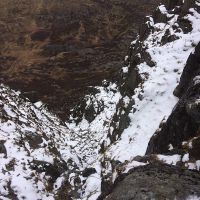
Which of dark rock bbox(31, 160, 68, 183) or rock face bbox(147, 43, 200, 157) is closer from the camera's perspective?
rock face bbox(147, 43, 200, 157)

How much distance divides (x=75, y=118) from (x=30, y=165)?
896 centimetres

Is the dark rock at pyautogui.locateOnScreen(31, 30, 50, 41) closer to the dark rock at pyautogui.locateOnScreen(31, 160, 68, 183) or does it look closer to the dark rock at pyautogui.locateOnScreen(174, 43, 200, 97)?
the dark rock at pyautogui.locateOnScreen(31, 160, 68, 183)

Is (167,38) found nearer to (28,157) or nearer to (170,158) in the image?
(28,157)

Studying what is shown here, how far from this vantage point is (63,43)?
39.8m

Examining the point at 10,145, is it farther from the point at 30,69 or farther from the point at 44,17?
the point at 44,17

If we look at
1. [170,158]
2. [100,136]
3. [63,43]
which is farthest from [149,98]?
[63,43]

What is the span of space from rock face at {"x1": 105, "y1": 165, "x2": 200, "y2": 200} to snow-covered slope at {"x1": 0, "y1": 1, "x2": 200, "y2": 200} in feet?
2.22

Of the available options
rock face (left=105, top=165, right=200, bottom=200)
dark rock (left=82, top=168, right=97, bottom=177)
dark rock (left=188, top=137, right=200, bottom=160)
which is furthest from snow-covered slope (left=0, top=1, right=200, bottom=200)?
rock face (left=105, top=165, right=200, bottom=200)

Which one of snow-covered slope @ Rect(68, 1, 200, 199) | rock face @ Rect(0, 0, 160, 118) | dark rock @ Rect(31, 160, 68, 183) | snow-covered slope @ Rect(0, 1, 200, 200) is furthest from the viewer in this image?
rock face @ Rect(0, 0, 160, 118)

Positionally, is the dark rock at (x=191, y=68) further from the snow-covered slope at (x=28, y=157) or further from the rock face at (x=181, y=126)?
the snow-covered slope at (x=28, y=157)

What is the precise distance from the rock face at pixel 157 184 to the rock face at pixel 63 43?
14383 millimetres

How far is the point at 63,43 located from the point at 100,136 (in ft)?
91.8

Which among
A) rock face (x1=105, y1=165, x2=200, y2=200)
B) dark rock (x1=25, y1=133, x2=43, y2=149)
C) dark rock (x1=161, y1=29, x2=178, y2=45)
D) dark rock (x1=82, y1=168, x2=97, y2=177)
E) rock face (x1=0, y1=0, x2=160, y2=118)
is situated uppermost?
rock face (x1=0, y1=0, x2=160, y2=118)

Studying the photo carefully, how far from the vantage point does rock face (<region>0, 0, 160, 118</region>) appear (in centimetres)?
2780
